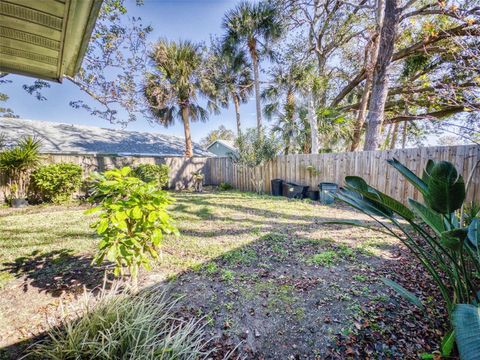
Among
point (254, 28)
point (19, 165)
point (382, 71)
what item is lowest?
point (19, 165)

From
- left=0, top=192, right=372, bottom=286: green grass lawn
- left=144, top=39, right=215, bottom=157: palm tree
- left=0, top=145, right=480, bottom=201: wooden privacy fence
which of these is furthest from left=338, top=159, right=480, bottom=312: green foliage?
left=144, top=39, right=215, bottom=157: palm tree

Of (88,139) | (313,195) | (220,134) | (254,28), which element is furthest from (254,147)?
(220,134)

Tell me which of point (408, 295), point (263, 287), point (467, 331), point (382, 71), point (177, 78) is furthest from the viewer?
point (177, 78)

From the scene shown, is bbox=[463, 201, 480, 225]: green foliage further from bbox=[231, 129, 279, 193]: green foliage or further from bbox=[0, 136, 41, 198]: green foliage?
bbox=[0, 136, 41, 198]: green foliage

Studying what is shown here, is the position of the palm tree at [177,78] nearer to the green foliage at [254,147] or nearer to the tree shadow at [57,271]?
the green foliage at [254,147]

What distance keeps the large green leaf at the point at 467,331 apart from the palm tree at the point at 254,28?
31.6 ft

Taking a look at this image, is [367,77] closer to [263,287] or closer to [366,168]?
[366,168]

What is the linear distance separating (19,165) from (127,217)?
7607mm

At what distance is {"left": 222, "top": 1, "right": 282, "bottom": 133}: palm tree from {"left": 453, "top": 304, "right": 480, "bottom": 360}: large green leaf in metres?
9.64

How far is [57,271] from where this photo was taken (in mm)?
2715

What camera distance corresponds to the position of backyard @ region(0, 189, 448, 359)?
5.73 ft

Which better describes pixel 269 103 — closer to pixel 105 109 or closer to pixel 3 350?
pixel 105 109

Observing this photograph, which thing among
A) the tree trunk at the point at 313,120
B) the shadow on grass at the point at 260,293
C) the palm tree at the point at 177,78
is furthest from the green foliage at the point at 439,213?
the palm tree at the point at 177,78

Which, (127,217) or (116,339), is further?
(127,217)
